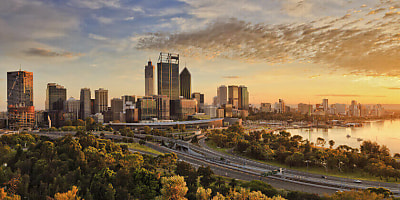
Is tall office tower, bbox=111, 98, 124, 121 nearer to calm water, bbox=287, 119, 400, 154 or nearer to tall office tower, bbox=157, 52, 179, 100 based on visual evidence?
tall office tower, bbox=157, 52, 179, 100

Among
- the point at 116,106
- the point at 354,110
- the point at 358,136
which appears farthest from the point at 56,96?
the point at 354,110

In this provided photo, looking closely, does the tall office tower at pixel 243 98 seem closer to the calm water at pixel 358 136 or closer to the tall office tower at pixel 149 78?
the tall office tower at pixel 149 78

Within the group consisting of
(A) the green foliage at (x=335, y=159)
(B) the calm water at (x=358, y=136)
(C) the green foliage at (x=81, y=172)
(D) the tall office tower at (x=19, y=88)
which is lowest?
(B) the calm water at (x=358, y=136)

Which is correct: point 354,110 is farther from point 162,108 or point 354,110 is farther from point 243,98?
point 162,108

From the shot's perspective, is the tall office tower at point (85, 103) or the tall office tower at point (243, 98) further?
the tall office tower at point (243, 98)

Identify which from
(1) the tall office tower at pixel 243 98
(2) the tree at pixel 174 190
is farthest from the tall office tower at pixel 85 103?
(1) the tall office tower at pixel 243 98

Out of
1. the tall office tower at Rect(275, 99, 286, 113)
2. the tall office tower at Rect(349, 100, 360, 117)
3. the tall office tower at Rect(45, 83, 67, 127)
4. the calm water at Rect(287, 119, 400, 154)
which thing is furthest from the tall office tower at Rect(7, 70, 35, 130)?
the tall office tower at Rect(349, 100, 360, 117)

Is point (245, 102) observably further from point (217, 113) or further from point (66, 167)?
point (66, 167)
